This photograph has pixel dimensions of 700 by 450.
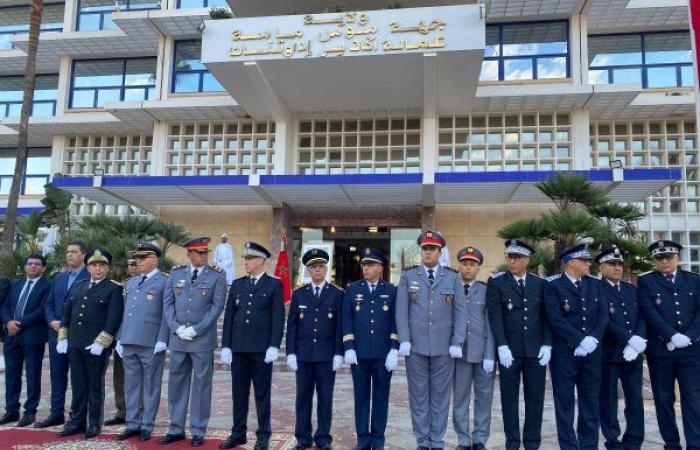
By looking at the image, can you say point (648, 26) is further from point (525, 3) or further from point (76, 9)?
point (76, 9)

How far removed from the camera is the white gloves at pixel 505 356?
4391mm

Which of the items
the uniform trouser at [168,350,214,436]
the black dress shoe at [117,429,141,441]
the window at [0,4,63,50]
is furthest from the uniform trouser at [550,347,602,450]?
the window at [0,4,63,50]

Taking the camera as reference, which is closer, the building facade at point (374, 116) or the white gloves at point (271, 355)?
the white gloves at point (271, 355)

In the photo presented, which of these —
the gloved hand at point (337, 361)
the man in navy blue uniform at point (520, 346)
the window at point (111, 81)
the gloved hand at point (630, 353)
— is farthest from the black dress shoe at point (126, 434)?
the window at point (111, 81)

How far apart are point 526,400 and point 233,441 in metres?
2.49

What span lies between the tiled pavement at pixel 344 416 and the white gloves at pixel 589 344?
44.4 inches

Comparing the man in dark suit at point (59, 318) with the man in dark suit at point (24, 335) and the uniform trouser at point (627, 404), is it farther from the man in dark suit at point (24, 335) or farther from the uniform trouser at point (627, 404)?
the uniform trouser at point (627, 404)

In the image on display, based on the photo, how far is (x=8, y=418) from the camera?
5.46 m

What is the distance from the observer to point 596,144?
48.1ft

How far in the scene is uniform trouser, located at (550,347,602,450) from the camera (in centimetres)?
437

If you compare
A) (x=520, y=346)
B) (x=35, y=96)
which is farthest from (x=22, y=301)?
(x=35, y=96)

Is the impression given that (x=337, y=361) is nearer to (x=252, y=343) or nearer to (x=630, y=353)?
(x=252, y=343)

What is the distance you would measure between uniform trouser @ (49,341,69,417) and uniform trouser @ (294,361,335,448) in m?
2.46

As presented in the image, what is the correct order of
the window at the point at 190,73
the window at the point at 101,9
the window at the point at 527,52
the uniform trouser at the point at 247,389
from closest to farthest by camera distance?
the uniform trouser at the point at 247,389
the window at the point at 527,52
the window at the point at 190,73
the window at the point at 101,9
